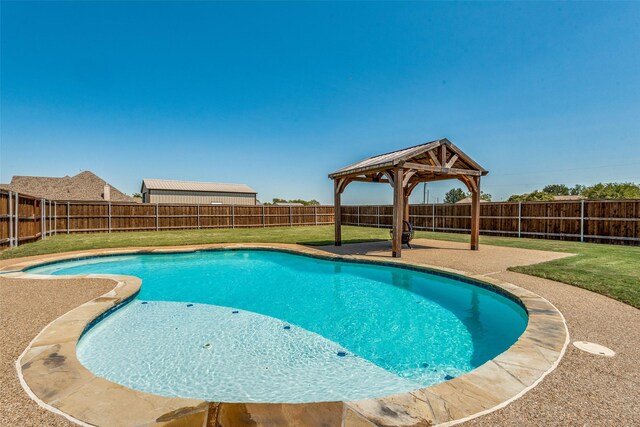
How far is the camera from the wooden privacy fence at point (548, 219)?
1084cm

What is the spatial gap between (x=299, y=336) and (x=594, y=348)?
127 inches

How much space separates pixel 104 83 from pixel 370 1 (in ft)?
40.0

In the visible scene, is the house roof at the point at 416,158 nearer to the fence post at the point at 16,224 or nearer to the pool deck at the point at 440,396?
the pool deck at the point at 440,396

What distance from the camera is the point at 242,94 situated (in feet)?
51.6

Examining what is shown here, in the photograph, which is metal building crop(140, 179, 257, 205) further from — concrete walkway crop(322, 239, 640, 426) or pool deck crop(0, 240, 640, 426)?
concrete walkway crop(322, 239, 640, 426)

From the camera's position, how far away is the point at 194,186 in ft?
90.5

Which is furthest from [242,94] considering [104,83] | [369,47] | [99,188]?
[99,188]

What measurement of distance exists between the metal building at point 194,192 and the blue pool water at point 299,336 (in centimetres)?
1985

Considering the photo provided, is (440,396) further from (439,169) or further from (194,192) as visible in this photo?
(194,192)

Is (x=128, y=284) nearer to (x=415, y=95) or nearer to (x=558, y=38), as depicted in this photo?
(x=415, y=95)

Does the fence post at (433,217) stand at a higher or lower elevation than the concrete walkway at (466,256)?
higher

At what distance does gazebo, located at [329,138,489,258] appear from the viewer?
8211 millimetres

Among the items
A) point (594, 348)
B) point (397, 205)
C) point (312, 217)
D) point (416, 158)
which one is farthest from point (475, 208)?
point (312, 217)

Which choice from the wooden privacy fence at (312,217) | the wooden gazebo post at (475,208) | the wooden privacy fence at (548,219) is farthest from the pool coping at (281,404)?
the wooden privacy fence at (548,219)
